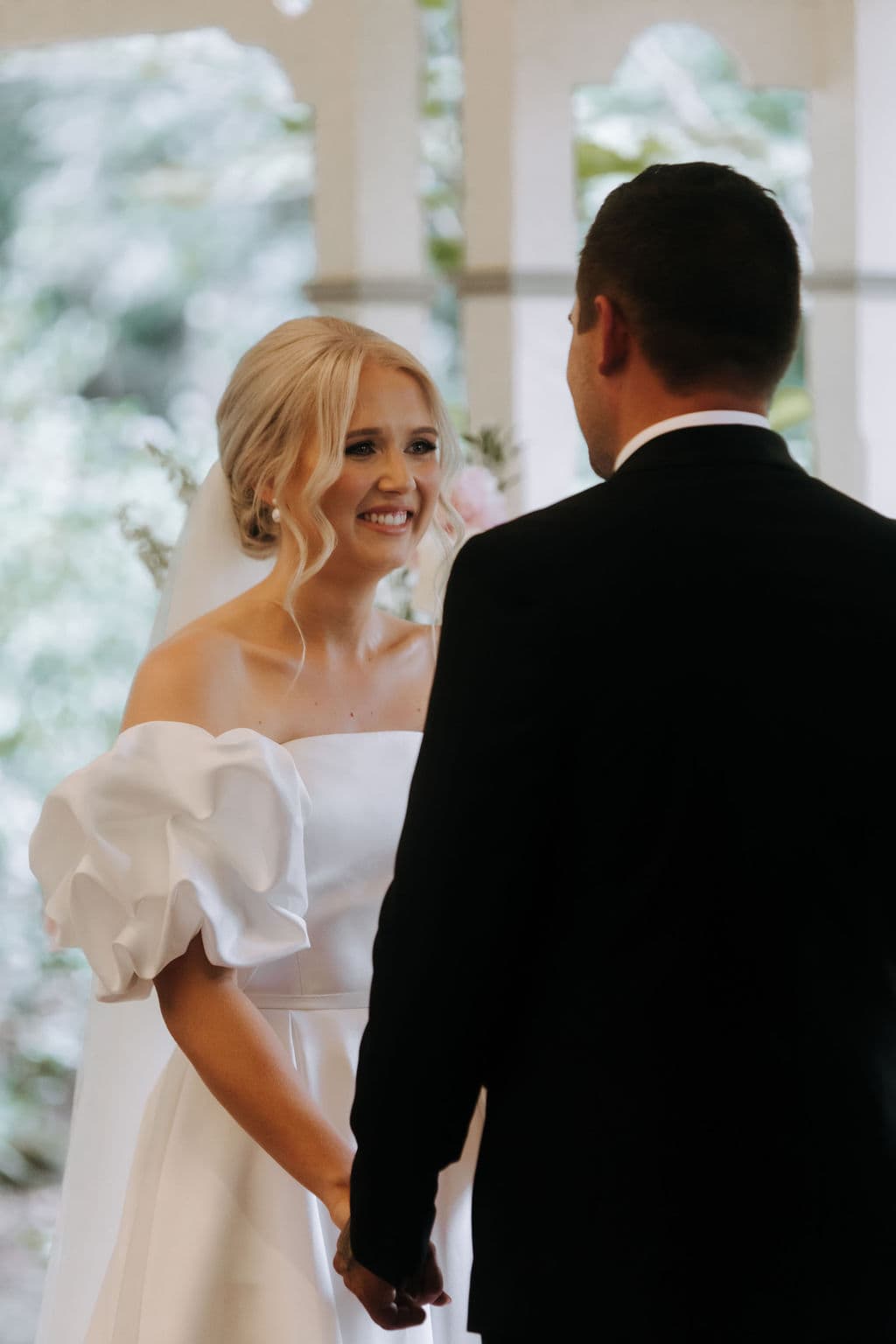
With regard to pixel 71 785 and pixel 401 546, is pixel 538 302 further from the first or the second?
pixel 71 785

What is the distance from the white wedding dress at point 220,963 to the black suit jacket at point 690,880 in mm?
553

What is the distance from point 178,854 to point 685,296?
0.86m

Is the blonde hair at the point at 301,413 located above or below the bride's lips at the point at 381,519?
above

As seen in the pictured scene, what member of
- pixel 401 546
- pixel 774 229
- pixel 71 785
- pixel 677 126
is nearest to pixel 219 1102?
pixel 71 785

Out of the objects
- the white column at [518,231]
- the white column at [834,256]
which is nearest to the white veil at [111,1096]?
the white column at [518,231]

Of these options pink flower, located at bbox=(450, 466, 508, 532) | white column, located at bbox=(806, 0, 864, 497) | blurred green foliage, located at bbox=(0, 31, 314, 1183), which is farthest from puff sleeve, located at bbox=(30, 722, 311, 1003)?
blurred green foliage, located at bbox=(0, 31, 314, 1183)

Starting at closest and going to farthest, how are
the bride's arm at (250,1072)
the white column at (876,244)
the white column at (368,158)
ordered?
1. the bride's arm at (250,1072)
2. the white column at (368,158)
3. the white column at (876,244)

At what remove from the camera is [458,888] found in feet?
4.38

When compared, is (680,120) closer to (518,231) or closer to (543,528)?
(518,231)

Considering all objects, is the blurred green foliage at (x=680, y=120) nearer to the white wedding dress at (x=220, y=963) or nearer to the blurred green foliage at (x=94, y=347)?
the blurred green foliage at (x=94, y=347)

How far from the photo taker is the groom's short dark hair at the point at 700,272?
4.35 ft

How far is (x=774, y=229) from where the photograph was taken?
4.41 ft

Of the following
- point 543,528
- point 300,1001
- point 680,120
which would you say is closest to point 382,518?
point 300,1001

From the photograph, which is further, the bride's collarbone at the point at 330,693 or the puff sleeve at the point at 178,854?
the bride's collarbone at the point at 330,693
